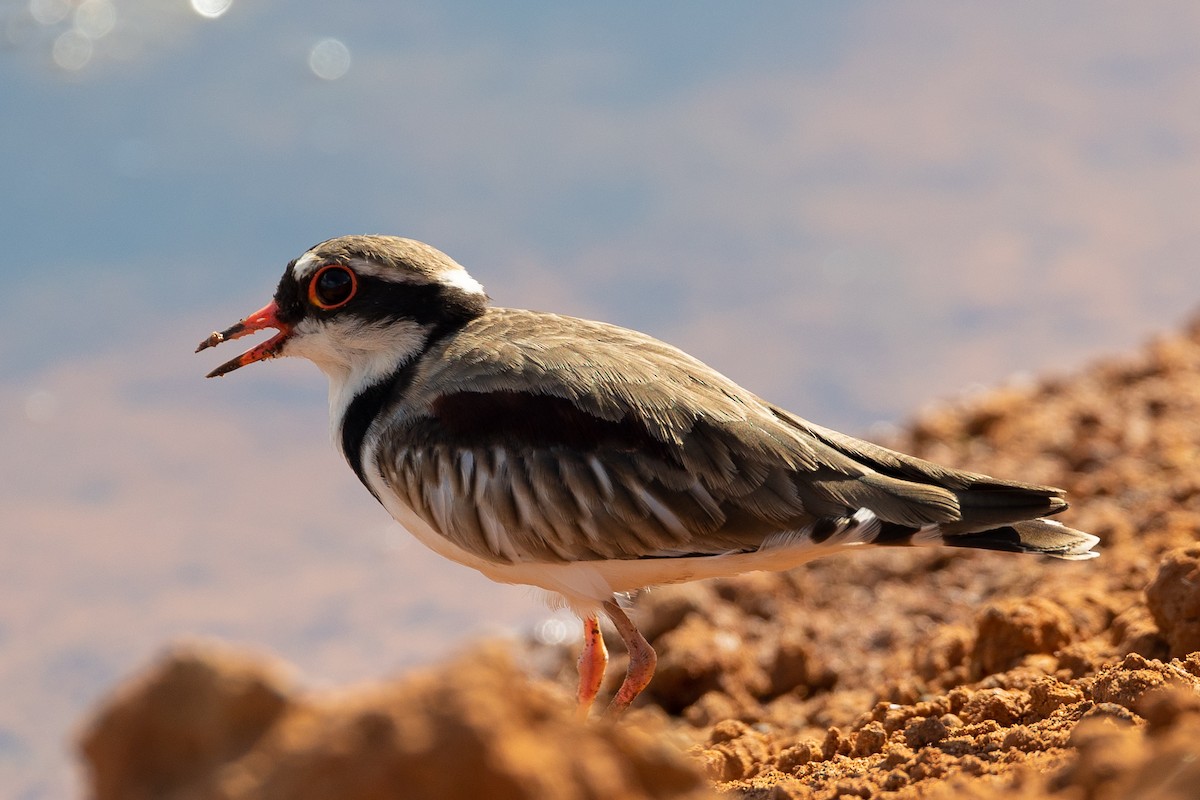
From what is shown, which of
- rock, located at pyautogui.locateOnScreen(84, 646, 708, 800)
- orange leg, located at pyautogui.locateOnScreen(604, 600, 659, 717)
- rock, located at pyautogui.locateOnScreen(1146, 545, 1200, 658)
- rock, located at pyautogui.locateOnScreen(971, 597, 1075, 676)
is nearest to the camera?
rock, located at pyautogui.locateOnScreen(84, 646, 708, 800)

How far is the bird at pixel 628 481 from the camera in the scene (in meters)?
5.98

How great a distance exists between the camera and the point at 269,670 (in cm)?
332

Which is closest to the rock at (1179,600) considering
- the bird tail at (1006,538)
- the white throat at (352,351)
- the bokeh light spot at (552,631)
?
the bird tail at (1006,538)

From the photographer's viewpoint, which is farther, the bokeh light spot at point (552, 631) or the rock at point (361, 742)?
the bokeh light spot at point (552, 631)

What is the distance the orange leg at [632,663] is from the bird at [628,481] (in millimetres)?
11

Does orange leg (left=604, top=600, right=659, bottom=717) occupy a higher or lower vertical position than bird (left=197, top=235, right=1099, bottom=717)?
lower

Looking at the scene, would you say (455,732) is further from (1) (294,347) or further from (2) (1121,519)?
(2) (1121,519)

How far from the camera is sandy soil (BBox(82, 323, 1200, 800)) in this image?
3.08 metres

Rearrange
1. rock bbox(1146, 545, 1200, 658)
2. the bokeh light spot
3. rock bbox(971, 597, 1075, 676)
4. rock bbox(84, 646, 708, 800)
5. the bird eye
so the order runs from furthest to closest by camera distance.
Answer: the bokeh light spot, the bird eye, rock bbox(971, 597, 1075, 676), rock bbox(1146, 545, 1200, 658), rock bbox(84, 646, 708, 800)

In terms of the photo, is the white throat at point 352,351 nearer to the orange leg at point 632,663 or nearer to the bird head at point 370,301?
the bird head at point 370,301

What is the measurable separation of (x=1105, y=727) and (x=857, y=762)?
1.21m

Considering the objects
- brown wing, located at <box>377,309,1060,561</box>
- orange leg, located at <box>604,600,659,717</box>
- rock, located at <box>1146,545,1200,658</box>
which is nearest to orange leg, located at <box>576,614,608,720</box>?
orange leg, located at <box>604,600,659,717</box>

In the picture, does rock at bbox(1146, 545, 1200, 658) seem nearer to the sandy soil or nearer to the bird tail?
the sandy soil

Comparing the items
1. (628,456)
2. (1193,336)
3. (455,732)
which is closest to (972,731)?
(628,456)
